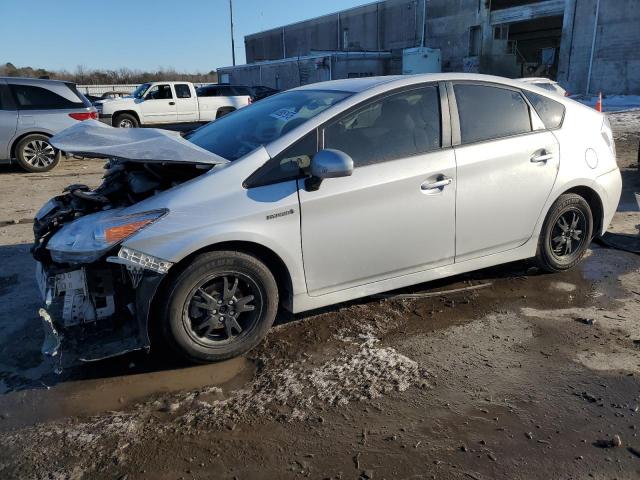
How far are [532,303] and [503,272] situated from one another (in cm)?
67

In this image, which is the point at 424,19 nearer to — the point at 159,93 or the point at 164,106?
the point at 159,93

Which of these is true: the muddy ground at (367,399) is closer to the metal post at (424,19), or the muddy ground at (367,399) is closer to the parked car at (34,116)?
the parked car at (34,116)

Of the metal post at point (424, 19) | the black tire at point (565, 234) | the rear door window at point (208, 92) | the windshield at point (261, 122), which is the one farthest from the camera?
the metal post at point (424, 19)

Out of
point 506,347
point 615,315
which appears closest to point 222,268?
point 506,347

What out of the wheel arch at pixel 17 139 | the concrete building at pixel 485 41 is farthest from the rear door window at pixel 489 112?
the concrete building at pixel 485 41

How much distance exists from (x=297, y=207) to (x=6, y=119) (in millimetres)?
9065

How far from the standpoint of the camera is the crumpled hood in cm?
326

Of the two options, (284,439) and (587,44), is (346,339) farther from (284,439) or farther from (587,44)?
(587,44)

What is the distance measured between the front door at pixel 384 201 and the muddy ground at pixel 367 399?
0.49 meters

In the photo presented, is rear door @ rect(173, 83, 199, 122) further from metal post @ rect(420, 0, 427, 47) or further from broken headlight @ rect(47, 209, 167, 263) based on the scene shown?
metal post @ rect(420, 0, 427, 47)

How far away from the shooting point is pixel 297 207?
131 inches

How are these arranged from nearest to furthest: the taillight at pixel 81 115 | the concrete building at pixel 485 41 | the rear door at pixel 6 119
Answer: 1. the rear door at pixel 6 119
2. the taillight at pixel 81 115
3. the concrete building at pixel 485 41

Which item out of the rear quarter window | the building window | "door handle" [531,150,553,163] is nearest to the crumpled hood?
"door handle" [531,150,553,163]

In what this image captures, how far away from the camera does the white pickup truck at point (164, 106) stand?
18906mm
